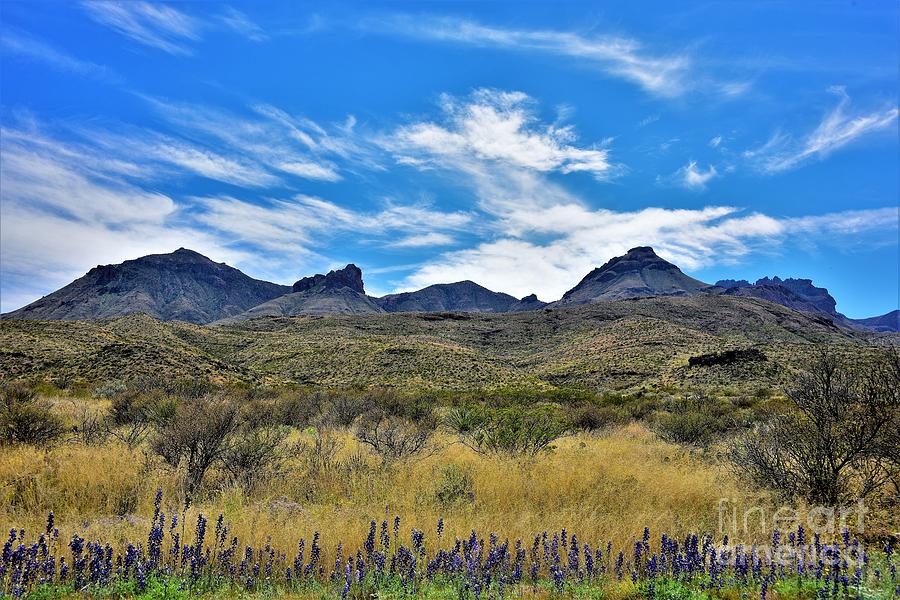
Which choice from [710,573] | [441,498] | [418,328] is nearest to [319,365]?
[418,328]

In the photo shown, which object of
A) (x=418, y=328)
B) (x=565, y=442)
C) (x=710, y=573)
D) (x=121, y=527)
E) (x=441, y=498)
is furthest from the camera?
(x=418, y=328)

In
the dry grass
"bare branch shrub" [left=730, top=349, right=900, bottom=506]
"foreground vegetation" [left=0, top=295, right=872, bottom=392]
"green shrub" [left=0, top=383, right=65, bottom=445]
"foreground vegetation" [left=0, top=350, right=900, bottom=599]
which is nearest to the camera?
"foreground vegetation" [left=0, top=350, right=900, bottom=599]

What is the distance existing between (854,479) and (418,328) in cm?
8965

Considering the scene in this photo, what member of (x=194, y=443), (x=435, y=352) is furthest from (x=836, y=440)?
(x=435, y=352)

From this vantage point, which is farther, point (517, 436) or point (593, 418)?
point (593, 418)

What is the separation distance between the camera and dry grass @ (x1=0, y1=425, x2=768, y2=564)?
5.55 meters

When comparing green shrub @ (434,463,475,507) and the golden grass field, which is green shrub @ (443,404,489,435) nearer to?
the golden grass field

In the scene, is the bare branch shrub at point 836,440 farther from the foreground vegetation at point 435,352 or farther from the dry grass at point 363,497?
the foreground vegetation at point 435,352

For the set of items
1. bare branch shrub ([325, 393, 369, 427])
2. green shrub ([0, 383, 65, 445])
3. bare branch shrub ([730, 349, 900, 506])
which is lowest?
bare branch shrub ([325, 393, 369, 427])

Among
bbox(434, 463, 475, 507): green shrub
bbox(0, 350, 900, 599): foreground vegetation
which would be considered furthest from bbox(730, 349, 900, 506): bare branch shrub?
bbox(434, 463, 475, 507): green shrub

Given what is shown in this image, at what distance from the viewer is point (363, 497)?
6859 mm

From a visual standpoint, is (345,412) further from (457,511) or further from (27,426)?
Result: (457,511)

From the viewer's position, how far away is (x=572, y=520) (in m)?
6.15

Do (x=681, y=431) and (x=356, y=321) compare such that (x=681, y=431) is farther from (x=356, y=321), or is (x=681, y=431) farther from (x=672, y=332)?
(x=356, y=321)
